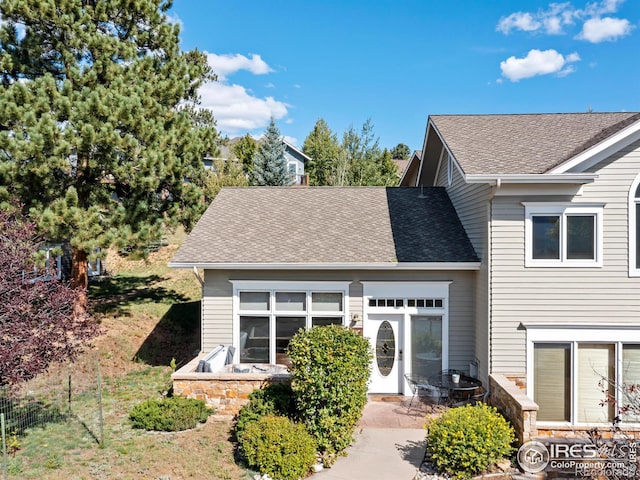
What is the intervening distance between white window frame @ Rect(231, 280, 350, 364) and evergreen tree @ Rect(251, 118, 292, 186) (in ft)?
70.1

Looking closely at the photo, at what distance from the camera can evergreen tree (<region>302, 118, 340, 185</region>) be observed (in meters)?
37.5

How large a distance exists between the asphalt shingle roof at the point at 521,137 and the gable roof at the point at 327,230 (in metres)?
2.19

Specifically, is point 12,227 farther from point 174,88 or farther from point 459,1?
point 459,1

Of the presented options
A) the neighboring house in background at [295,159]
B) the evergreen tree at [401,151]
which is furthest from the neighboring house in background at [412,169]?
→ the evergreen tree at [401,151]

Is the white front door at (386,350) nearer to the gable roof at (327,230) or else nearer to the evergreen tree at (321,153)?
the gable roof at (327,230)

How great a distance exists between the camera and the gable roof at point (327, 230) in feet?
35.1

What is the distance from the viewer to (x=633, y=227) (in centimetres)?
902

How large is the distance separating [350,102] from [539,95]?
14739 mm

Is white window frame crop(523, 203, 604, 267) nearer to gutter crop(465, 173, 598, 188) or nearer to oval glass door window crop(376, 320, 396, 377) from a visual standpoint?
gutter crop(465, 173, 598, 188)

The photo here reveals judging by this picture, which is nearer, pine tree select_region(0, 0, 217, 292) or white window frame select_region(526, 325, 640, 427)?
white window frame select_region(526, 325, 640, 427)

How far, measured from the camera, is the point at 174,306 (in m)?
18.5

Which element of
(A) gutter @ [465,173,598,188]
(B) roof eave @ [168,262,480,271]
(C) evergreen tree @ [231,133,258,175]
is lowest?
(B) roof eave @ [168,262,480,271]

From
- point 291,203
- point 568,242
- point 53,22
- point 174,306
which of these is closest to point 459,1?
point 291,203

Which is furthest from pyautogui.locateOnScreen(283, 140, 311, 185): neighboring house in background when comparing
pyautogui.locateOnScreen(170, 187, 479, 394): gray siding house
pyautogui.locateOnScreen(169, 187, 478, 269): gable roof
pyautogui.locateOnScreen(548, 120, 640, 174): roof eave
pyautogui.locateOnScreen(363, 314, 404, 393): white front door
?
pyautogui.locateOnScreen(548, 120, 640, 174): roof eave
